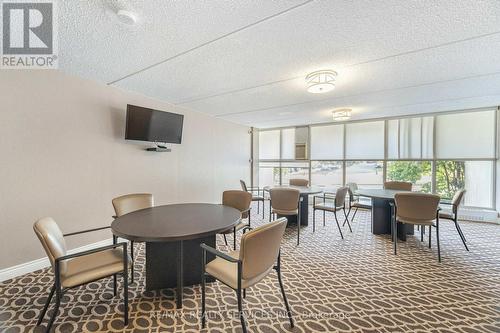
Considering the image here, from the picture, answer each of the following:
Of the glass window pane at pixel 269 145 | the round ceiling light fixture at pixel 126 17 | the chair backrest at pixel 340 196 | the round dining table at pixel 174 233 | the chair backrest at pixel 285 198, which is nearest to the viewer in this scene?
the round ceiling light fixture at pixel 126 17

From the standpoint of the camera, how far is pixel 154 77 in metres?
2.96

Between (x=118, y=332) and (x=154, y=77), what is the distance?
2982mm

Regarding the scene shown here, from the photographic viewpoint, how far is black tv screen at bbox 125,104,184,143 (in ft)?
10.8

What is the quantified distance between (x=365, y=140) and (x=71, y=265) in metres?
6.76

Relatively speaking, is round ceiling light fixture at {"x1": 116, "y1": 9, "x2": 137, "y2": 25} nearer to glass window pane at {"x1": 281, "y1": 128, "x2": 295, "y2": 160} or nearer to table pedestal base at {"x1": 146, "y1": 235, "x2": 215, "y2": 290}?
table pedestal base at {"x1": 146, "y1": 235, "x2": 215, "y2": 290}

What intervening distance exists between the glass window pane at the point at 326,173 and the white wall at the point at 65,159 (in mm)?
4625

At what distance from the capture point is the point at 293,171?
7.30 meters

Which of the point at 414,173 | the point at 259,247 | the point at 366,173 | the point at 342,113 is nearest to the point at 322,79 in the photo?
→ the point at 342,113

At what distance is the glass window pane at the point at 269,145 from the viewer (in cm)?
759

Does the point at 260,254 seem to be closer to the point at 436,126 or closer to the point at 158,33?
the point at 158,33

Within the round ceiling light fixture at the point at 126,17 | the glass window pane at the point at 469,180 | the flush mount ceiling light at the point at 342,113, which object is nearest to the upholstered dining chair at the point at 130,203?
the round ceiling light fixture at the point at 126,17

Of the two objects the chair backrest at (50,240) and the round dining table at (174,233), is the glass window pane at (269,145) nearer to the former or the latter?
the round dining table at (174,233)

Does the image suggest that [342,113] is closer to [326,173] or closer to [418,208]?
[418,208]

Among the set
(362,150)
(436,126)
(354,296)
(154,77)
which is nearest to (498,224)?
(436,126)
